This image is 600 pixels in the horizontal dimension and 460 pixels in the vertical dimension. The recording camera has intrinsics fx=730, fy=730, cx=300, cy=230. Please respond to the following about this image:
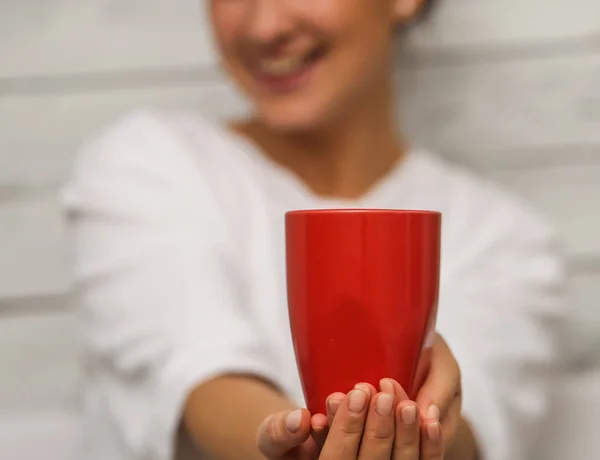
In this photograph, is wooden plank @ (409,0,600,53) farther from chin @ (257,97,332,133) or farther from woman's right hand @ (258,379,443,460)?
woman's right hand @ (258,379,443,460)

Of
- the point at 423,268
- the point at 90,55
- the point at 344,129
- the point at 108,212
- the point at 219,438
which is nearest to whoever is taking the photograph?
the point at 423,268

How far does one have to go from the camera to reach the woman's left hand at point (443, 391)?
0.41 meters

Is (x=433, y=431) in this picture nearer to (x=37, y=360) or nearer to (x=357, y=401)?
(x=357, y=401)

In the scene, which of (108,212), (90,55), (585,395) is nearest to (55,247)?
(90,55)

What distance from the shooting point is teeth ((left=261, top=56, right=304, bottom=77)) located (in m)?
0.69

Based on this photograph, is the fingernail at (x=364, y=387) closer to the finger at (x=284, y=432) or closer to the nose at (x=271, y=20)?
the finger at (x=284, y=432)

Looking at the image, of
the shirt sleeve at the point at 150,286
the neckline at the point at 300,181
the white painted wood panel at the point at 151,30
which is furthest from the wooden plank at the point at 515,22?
the shirt sleeve at the point at 150,286

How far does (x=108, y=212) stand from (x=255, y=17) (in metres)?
0.23

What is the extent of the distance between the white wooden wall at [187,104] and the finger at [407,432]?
639mm

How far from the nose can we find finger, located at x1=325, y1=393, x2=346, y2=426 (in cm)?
41

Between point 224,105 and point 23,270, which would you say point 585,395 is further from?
point 23,270

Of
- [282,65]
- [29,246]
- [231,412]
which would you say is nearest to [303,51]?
[282,65]

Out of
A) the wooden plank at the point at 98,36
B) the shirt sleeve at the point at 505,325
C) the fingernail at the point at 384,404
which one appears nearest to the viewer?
the fingernail at the point at 384,404

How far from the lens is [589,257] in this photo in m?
0.94
